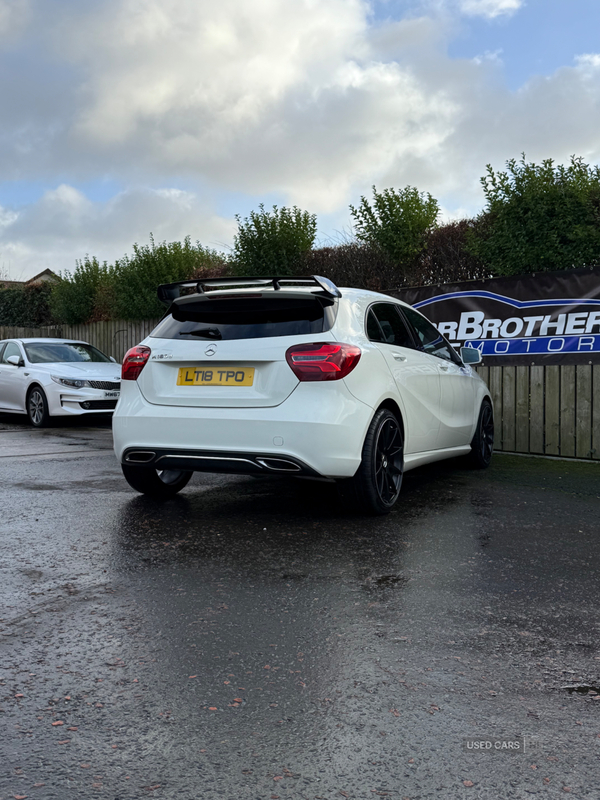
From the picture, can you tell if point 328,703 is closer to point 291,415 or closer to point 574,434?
point 291,415

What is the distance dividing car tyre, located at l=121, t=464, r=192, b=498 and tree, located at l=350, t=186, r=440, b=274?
670 cm

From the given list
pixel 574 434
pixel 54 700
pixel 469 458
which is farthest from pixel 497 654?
pixel 574 434

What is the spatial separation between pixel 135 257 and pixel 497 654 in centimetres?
1596

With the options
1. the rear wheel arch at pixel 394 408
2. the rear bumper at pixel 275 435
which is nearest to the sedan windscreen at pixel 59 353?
the rear bumper at pixel 275 435

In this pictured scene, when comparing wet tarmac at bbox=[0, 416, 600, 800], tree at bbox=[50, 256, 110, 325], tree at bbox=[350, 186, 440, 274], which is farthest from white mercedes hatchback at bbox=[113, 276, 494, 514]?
tree at bbox=[50, 256, 110, 325]

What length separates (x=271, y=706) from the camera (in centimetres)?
266

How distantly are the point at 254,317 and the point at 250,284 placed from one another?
55 cm

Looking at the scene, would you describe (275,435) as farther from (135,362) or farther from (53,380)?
(53,380)

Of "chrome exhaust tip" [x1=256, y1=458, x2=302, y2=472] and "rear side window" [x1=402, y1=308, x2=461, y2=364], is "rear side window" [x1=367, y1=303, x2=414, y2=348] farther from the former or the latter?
"chrome exhaust tip" [x1=256, y1=458, x2=302, y2=472]

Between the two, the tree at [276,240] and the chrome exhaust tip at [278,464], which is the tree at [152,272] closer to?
the tree at [276,240]

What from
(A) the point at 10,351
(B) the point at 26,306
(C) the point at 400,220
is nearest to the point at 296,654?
(C) the point at 400,220

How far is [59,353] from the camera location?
46.5 feet

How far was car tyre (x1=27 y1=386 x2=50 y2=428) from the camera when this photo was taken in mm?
12867

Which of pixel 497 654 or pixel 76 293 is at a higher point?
pixel 76 293
